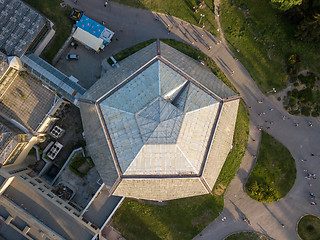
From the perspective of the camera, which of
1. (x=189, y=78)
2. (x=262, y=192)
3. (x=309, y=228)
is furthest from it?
(x=309, y=228)

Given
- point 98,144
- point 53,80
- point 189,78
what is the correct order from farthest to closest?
point 53,80
point 98,144
point 189,78

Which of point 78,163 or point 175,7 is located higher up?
point 175,7

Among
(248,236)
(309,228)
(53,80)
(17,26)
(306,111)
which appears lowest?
(248,236)

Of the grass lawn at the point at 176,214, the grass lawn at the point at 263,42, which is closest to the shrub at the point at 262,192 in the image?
the grass lawn at the point at 176,214

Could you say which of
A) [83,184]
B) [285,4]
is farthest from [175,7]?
[83,184]

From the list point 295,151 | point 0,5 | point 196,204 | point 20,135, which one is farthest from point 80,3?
point 295,151

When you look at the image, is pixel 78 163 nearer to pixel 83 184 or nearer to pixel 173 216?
pixel 83 184
